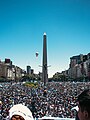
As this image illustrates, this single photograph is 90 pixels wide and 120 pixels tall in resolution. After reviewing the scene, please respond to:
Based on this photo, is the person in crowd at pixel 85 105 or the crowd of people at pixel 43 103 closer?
the person in crowd at pixel 85 105

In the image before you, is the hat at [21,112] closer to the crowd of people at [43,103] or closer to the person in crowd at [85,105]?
the person in crowd at [85,105]

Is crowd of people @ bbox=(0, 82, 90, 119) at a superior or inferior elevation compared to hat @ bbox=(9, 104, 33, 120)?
inferior

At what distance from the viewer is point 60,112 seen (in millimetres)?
16766

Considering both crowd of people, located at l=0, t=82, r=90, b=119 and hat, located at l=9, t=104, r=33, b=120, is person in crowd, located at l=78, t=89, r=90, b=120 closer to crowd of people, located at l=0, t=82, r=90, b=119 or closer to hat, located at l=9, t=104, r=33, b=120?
hat, located at l=9, t=104, r=33, b=120

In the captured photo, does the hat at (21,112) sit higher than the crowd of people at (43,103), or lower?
higher

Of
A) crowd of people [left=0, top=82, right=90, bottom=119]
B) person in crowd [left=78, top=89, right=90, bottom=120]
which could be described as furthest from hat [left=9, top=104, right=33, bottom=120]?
crowd of people [left=0, top=82, right=90, bottom=119]

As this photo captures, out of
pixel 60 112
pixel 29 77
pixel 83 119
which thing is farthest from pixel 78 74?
pixel 83 119

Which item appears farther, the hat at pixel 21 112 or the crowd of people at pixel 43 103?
the crowd of people at pixel 43 103

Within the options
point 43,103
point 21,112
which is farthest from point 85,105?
point 43,103

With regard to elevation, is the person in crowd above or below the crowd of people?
above

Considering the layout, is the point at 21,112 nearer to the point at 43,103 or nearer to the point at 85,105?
the point at 85,105

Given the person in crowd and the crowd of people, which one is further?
the crowd of people

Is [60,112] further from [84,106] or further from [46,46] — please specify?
[46,46]

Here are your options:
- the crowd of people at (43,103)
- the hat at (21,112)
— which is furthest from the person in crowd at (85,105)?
the crowd of people at (43,103)
